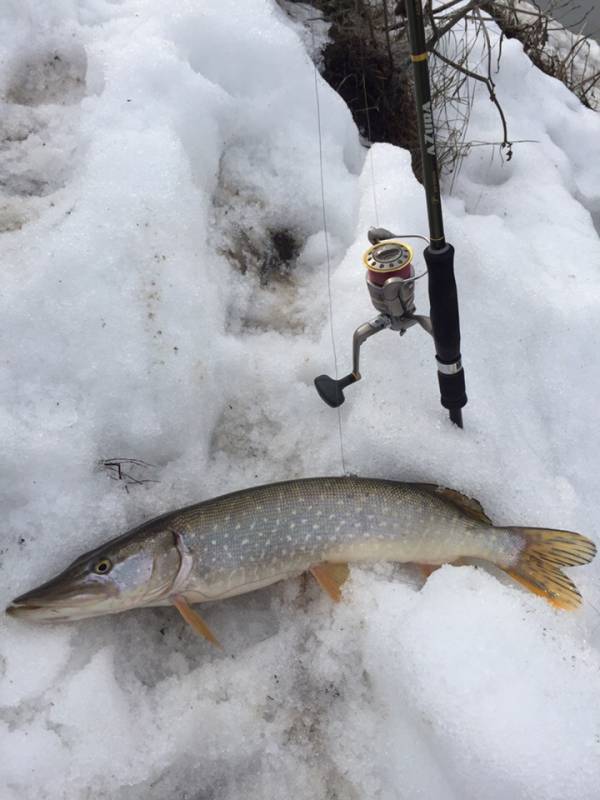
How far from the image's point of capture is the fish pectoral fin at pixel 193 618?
175 centimetres

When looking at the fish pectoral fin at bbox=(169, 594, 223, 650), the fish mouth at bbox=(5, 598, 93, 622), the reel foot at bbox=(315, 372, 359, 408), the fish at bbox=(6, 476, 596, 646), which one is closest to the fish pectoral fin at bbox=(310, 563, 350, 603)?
the fish at bbox=(6, 476, 596, 646)

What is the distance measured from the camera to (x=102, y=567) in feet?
5.72

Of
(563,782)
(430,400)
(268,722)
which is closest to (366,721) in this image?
(268,722)

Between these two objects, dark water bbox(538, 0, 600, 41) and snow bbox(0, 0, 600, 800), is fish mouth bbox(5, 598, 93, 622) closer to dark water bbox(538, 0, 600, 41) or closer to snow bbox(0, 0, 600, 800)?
snow bbox(0, 0, 600, 800)

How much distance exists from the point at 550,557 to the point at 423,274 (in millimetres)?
945

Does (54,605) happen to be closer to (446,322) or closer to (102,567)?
(102,567)

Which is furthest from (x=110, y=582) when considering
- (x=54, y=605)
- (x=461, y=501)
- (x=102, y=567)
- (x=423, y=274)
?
(x=423, y=274)

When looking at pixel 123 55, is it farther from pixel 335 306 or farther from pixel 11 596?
pixel 11 596

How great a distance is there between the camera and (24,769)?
158cm

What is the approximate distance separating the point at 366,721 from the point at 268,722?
0.27m

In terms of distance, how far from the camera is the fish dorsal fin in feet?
6.68

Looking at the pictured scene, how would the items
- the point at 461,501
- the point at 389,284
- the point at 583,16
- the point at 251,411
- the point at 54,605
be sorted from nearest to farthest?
the point at 54,605, the point at 389,284, the point at 461,501, the point at 251,411, the point at 583,16

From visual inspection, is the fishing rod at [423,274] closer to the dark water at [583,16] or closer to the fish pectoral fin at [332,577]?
the fish pectoral fin at [332,577]

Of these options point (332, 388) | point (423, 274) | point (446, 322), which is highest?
point (423, 274)
